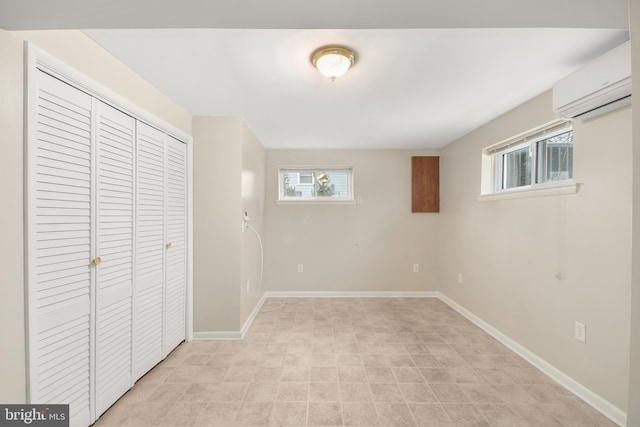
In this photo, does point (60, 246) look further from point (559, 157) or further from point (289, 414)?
point (559, 157)

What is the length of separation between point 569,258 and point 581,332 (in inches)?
20.5

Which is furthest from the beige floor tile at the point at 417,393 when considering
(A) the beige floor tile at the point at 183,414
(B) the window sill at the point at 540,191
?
(B) the window sill at the point at 540,191

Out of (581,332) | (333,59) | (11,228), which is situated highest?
(333,59)

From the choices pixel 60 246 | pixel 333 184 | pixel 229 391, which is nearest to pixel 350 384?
pixel 229 391

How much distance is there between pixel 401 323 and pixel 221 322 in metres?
2.05

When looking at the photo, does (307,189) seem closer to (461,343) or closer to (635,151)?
(461,343)

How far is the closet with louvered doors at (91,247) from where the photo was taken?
1309 millimetres

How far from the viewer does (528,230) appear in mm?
2436

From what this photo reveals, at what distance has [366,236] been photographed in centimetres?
429

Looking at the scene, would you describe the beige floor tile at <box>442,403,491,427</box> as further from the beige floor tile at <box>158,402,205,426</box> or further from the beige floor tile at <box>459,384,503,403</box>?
the beige floor tile at <box>158,402,205,426</box>

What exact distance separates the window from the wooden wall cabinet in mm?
1001

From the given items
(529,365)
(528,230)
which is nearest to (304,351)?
(529,365)

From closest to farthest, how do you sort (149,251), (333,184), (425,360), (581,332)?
(581,332), (149,251), (425,360), (333,184)

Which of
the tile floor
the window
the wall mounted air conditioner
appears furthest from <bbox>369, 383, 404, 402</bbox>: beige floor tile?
the window
